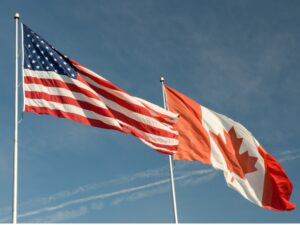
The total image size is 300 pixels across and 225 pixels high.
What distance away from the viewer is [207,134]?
28.1 m

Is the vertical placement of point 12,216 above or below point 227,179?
below

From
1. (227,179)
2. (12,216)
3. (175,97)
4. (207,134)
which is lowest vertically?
(12,216)

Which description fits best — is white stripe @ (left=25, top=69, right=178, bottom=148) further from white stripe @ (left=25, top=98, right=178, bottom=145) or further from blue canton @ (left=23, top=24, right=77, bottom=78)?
blue canton @ (left=23, top=24, right=77, bottom=78)

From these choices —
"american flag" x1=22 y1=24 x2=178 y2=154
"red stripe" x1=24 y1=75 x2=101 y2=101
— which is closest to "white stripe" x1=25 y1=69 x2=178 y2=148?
"american flag" x1=22 y1=24 x2=178 y2=154

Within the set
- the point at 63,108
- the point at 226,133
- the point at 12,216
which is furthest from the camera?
the point at 226,133

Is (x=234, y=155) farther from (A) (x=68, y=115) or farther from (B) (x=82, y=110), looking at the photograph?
(A) (x=68, y=115)

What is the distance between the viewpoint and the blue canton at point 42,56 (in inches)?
895

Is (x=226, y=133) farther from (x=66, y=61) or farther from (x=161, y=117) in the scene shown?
(x=66, y=61)

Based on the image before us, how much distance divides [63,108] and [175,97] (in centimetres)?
805

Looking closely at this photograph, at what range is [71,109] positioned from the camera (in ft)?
73.3

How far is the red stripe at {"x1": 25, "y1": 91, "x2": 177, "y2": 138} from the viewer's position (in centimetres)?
2177

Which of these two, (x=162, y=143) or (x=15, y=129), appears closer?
(x=15, y=129)

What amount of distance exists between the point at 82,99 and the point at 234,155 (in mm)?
9339

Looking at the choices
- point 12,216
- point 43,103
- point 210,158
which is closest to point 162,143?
point 210,158
